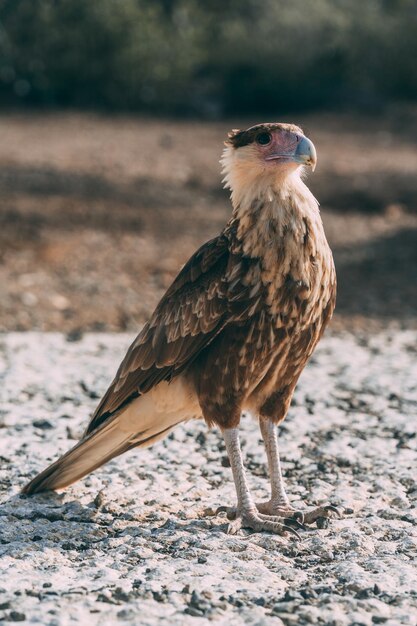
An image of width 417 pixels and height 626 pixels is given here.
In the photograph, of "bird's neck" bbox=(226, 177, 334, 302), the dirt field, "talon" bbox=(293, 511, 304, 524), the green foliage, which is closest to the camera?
"bird's neck" bbox=(226, 177, 334, 302)

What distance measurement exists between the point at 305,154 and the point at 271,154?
143mm

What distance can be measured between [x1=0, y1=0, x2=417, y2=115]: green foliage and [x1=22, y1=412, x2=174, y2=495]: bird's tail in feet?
43.7

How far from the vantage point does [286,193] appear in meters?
4.28

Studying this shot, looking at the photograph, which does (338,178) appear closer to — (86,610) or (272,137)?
(272,137)

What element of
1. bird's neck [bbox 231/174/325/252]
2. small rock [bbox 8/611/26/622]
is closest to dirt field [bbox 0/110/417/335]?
bird's neck [bbox 231/174/325/252]

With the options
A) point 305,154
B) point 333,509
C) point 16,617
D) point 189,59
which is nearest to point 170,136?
point 189,59

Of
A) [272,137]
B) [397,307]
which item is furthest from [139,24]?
[272,137]

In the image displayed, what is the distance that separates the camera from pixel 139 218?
36.5ft

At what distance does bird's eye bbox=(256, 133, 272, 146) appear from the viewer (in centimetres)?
426

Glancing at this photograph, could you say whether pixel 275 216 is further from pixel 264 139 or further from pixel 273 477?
pixel 273 477

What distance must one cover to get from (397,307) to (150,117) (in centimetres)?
923

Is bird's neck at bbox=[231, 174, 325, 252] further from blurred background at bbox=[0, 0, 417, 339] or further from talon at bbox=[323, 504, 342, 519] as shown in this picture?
blurred background at bbox=[0, 0, 417, 339]

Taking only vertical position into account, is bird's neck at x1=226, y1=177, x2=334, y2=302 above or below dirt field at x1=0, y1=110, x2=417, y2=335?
below

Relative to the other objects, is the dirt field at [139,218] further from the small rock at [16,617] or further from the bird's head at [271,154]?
the small rock at [16,617]
